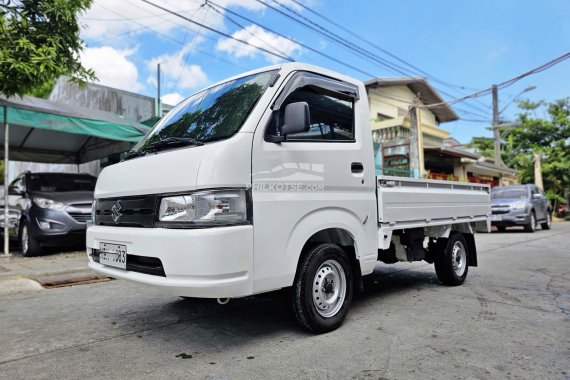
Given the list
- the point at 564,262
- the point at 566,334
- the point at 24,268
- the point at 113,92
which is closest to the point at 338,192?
the point at 566,334

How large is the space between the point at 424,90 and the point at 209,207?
22.8 metres

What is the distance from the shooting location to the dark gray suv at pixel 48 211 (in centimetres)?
762

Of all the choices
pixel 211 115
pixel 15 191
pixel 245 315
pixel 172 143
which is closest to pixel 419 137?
pixel 15 191

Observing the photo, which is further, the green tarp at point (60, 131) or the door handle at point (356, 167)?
the green tarp at point (60, 131)

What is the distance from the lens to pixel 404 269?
682 centimetres

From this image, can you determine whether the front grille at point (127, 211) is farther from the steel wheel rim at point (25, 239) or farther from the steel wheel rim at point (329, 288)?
the steel wheel rim at point (25, 239)

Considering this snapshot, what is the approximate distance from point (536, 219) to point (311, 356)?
14334mm

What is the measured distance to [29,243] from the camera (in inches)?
313

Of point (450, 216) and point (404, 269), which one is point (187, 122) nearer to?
point (450, 216)

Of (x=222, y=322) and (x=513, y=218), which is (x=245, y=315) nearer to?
(x=222, y=322)

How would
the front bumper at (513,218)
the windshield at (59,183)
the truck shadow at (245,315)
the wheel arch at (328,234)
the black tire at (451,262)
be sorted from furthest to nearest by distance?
the front bumper at (513,218) < the windshield at (59,183) < the black tire at (451,262) < the truck shadow at (245,315) < the wheel arch at (328,234)

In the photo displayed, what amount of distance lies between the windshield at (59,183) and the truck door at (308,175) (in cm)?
682

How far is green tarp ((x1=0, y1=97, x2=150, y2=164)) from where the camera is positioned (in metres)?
7.30

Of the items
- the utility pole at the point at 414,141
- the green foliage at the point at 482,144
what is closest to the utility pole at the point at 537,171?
the green foliage at the point at 482,144
